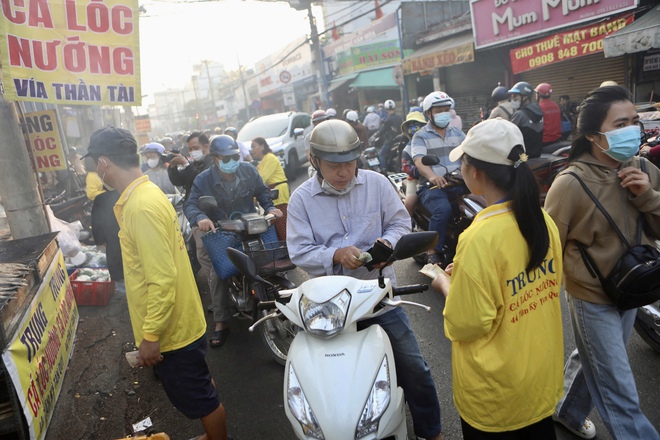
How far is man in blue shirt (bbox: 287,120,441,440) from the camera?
2.40 m

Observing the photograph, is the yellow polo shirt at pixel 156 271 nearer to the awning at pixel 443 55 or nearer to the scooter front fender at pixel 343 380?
the scooter front fender at pixel 343 380

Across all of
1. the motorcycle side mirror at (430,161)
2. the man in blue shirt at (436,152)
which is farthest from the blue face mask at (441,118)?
the motorcycle side mirror at (430,161)

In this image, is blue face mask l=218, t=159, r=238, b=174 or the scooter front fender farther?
blue face mask l=218, t=159, r=238, b=174

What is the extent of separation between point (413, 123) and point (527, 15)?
310 inches

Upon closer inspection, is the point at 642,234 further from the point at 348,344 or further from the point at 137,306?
the point at 137,306

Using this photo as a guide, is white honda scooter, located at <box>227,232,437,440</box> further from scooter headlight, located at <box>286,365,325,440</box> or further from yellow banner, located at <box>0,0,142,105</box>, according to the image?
yellow banner, located at <box>0,0,142,105</box>

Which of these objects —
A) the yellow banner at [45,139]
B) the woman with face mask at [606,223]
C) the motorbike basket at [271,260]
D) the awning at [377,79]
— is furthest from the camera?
the awning at [377,79]

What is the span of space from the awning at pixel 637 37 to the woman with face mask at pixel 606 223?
7.92 meters

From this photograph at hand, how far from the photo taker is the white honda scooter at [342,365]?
1.84 metres

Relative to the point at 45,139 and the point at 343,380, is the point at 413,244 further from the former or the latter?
the point at 45,139

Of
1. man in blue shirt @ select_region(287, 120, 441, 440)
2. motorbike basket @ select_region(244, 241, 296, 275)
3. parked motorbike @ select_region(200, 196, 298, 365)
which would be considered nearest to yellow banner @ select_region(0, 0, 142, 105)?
parked motorbike @ select_region(200, 196, 298, 365)

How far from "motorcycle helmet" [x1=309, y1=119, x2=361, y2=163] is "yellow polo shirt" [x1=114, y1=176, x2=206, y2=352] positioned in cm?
90

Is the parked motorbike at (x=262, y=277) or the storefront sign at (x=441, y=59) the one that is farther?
the storefront sign at (x=441, y=59)

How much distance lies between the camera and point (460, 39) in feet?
53.2
